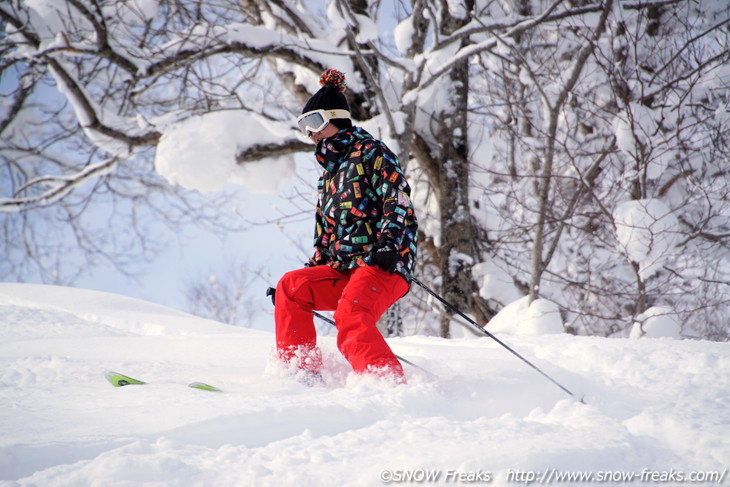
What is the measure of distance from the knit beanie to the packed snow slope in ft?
4.47

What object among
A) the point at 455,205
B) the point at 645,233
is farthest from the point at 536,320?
the point at 455,205

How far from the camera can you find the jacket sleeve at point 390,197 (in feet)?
8.25

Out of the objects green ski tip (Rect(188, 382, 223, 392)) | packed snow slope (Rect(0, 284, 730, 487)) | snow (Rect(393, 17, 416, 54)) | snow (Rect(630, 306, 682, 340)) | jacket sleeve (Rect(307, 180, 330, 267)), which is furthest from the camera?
snow (Rect(393, 17, 416, 54))

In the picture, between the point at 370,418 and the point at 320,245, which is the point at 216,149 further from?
the point at 370,418

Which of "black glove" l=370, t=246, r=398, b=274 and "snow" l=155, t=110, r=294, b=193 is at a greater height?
"snow" l=155, t=110, r=294, b=193

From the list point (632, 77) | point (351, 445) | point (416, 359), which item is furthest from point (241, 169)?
point (351, 445)

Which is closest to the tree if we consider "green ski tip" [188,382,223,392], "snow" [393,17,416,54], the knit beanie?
"snow" [393,17,416,54]

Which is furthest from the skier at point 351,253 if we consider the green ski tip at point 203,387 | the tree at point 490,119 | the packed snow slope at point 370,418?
the tree at point 490,119

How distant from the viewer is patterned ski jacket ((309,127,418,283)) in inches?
101

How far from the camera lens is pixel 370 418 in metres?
1.84

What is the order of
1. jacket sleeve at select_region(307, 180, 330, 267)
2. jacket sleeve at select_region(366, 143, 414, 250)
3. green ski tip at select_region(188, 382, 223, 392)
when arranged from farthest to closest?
1. jacket sleeve at select_region(307, 180, 330, 267)
2. jacket sleeve at select_region(366, 143, 414, 250)
3. green ski tip at select_region(188, 382, 223, 392)

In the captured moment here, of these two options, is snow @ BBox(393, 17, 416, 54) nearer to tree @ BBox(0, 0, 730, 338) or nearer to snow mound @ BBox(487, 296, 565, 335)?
tree @ BBox(0, 0, 730, 338)

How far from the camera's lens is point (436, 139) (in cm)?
691

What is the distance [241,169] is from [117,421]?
4.84 metres
